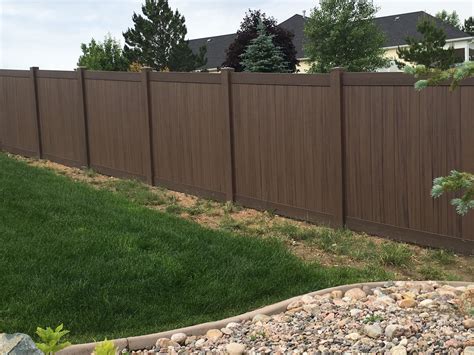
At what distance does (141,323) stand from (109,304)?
33cm

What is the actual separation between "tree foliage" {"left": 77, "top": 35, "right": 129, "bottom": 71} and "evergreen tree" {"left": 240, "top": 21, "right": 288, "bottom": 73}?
38.2 feet

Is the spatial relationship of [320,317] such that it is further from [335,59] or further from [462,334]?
[335,59]

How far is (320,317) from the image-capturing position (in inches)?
171

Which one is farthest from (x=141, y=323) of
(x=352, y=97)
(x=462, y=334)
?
(x=352, y=97)

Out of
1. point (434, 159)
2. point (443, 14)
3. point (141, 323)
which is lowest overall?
point (141, 323)

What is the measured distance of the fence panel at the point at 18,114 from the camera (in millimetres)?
13016

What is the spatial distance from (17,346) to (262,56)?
18.7 meters

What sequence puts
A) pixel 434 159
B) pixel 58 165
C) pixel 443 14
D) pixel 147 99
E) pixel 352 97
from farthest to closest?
1. pixel 443 14
2. pixel 58 165
3. pixel 147 99
4. pixel 352 97
5. pixel 434 159

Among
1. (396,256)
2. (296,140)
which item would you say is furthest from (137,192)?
(396,256)

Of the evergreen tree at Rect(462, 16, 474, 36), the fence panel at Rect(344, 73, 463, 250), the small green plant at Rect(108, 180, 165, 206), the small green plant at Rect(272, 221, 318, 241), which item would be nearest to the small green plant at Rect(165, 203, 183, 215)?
the small green plant at Rect(108, 180, 165, 206)

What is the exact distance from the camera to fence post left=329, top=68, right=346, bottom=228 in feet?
22.9

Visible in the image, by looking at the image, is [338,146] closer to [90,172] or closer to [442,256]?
[442,256]

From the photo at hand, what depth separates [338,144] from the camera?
23.1 feet

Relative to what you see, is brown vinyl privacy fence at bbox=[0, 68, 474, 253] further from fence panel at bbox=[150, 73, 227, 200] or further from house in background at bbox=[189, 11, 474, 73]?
house in background at bbox=[189, 11, 474, 73]
